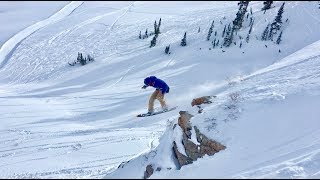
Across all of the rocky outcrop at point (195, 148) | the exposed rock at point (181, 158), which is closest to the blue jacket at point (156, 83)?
the rocky outcrop at point (195, 148)

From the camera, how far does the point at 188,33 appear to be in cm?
2797

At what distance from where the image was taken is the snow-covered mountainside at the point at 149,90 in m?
10.4

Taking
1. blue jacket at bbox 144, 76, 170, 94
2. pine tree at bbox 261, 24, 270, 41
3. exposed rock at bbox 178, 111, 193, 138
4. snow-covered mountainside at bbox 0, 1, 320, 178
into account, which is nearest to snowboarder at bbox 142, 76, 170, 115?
blue jacket at bbox 144, 76, 170, 94

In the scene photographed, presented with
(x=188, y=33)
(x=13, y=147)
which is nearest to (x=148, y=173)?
(x=13, y=147)

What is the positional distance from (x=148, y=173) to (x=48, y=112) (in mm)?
9212

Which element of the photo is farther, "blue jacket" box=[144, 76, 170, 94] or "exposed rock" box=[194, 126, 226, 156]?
"blue jacket" box=[144, 76, 170, 94]

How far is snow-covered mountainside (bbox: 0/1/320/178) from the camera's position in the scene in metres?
10.4

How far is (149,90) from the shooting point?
65.6ft

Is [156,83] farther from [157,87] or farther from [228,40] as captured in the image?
[228,40]

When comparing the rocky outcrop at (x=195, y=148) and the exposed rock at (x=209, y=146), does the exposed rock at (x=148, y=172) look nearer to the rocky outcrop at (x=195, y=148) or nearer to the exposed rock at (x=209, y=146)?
the rocky outcrop at (x=195, y=148)

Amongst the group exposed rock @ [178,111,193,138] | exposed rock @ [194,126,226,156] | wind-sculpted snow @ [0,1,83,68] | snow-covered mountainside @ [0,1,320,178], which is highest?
exposed rock @ [178,111,193,138]

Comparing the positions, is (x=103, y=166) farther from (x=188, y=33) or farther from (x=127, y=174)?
(x=188, y=33)

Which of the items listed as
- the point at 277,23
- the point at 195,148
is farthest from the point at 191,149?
the point at 277,23

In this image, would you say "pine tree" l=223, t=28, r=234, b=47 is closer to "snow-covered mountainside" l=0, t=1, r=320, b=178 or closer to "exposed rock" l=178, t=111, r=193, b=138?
"snow-covered mountainside" l=0, t=1, r=320, b=178
